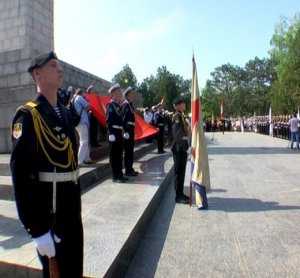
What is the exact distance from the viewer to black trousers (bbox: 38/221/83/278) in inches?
110

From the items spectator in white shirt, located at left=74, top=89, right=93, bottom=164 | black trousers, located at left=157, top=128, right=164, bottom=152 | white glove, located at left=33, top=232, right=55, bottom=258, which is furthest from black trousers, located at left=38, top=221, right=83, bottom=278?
black trousers, located at left=157, top=128, right=164, bottom=152

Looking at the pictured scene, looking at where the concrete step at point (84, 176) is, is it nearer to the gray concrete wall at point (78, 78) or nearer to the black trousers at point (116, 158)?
the black trousers at point (116, 158)

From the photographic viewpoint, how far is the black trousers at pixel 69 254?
2.79 m

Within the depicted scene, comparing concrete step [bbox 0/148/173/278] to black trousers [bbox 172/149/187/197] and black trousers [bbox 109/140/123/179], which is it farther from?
black trousers [bbox 172/149/187/197]

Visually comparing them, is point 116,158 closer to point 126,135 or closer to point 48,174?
point 126,135

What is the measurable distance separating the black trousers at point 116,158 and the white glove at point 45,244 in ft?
20.0

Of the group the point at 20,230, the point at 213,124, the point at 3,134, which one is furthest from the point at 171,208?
the point at 213,124

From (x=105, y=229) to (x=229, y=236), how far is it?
1654 mm

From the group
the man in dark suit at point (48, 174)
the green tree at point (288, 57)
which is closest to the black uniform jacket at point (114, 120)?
the man in dark suit at point (48, 174)

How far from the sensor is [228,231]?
607cm

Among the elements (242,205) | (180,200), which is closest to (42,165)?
(180,200)

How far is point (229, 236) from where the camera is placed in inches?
230

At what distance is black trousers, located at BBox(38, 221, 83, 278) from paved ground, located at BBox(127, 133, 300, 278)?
1.84 meters

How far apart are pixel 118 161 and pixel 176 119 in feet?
5.12
